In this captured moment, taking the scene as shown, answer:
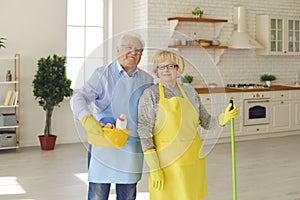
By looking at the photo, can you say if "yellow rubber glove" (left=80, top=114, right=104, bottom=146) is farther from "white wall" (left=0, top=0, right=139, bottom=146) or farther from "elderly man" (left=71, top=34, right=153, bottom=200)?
"white wall" (left=0, top=0, right=139, bottom=146)

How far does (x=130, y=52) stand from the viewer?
2.27 meters

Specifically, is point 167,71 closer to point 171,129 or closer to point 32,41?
point 171,129

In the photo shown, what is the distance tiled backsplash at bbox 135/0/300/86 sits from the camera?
765cm

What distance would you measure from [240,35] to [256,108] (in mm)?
1300

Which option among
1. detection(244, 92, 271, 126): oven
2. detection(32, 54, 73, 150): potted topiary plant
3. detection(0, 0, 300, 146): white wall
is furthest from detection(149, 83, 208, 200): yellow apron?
detection(244, 92, 271, 126): oven

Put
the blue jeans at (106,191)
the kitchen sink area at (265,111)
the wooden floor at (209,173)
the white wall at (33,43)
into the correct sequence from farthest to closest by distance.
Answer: the kitchen sink area at (265,111) < the white wall at (33,43) < the wooden floor at (209,173) < the blue jeans at (106,191)

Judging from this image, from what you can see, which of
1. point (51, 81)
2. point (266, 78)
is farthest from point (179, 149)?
point (266, 78)

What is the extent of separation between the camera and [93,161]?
2.49m

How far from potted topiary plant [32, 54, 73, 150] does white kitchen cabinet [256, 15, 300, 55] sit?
12.5 feet

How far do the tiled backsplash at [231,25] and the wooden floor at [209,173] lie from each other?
5.74ft

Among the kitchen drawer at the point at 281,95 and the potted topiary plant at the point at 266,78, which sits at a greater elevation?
the potted topiary plant at the point at 266,78

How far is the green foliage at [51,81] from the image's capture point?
261 inches

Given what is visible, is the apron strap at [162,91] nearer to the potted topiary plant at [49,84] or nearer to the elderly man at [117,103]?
the elderly man at [117,103]

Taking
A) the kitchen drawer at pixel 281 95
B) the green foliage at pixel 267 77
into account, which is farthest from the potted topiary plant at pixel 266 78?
the kitchen drawer at pixel 281 95
